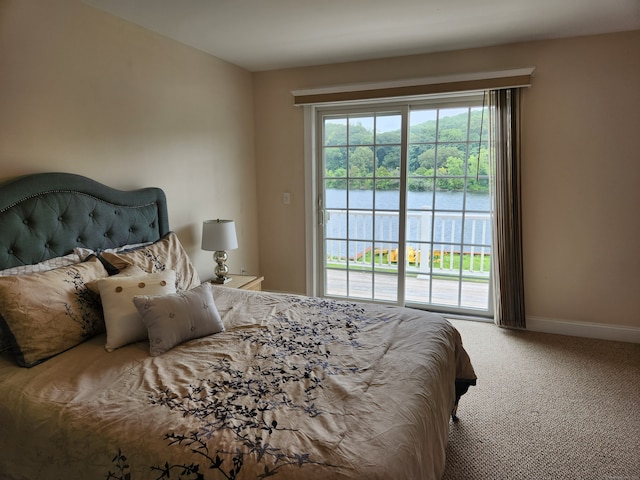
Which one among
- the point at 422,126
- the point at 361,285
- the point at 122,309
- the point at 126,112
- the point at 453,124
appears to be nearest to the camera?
the point at 122,309

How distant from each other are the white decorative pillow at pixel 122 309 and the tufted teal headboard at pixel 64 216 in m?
0.41

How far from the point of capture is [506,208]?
3.29 m

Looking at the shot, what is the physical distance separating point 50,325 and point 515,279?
332cm

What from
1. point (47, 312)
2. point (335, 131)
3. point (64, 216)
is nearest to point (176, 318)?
point (47, 312)

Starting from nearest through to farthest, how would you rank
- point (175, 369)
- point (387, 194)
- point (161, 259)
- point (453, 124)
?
point (175, 369)
point (161, 259)
point (453, 124)
point (387, 194)

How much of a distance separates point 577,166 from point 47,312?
12.1 feet

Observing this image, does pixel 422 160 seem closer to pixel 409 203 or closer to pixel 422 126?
pixel 422 126

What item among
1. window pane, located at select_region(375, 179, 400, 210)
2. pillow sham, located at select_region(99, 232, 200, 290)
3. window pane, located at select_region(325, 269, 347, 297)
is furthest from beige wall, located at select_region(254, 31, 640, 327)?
pillow sham, located at select_region(99, 232, 200, 290)

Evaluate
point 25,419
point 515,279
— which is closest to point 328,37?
point 515,279

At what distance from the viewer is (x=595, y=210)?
3.13 m

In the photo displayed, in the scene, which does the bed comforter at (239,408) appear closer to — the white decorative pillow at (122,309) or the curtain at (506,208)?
the white decorative pillow at (122,309)

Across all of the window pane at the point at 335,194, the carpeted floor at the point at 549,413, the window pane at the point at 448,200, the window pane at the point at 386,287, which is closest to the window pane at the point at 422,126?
the window pane at the point at 448,200

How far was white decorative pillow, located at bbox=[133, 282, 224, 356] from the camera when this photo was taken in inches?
71.2

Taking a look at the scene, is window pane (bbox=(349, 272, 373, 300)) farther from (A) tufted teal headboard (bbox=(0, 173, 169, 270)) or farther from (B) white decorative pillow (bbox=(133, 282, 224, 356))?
(B) white decorative pillow (bbox=(133, 282, 224, 356))
